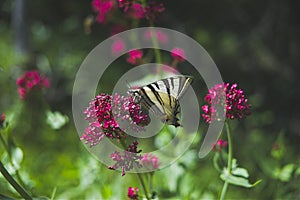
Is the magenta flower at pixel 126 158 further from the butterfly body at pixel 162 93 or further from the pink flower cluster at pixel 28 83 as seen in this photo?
the pink flower cluster at pixel 28 83

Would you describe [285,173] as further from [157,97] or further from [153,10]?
[157,97]

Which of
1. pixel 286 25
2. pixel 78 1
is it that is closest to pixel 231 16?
pixel 286 25

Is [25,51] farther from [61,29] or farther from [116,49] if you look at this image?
[116,49]

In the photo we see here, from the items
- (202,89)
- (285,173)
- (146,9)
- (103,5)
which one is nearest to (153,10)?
(146,9)

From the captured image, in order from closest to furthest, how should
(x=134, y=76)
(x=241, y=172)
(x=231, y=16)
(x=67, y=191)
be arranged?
(x=241, y=172) < (x=67, y=191) < (x=134, y=76) < (x=231, y=16)

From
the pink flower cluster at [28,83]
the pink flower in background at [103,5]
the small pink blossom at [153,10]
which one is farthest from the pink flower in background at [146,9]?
the pink flower cluster at [28,83]

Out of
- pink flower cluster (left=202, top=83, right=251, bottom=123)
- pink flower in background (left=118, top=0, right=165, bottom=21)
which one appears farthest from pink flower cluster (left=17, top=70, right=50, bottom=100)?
pink flower cluster (left=202, top=83, right=251, bottom=123)
